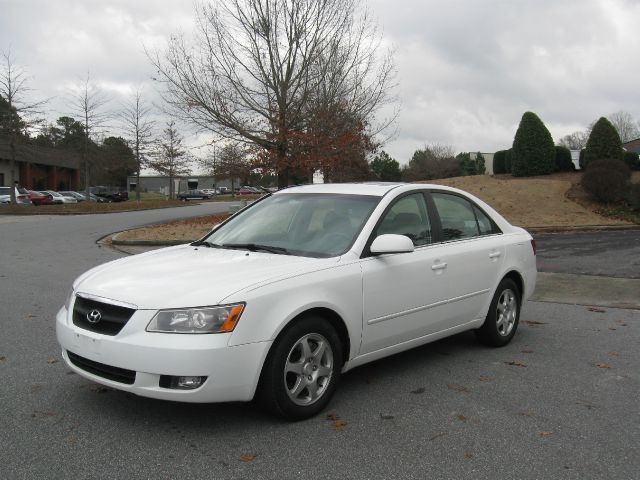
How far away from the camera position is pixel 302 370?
3.94 m

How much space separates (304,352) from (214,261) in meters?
0.92

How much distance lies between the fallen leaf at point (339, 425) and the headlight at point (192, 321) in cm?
96

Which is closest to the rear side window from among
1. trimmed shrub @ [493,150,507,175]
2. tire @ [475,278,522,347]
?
tire @ [475,278,522,347]

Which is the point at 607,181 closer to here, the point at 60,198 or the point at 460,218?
the point at 460,218

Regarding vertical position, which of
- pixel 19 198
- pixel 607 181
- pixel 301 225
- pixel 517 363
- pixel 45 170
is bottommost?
pixel 517 363

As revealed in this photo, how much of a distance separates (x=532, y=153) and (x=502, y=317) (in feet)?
75.3

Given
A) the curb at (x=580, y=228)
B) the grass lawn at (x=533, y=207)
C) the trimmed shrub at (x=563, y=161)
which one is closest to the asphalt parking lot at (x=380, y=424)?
the grass lawn at (x=533, y=207)

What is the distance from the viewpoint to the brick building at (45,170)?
57.3 meters

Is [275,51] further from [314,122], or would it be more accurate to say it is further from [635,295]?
[635,295]

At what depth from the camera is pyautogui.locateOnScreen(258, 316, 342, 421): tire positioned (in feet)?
12.3

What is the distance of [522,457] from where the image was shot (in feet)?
11.4

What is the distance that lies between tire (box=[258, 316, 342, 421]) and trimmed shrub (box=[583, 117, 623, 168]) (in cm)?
2398

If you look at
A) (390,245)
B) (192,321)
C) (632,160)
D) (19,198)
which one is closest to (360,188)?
(390,245)

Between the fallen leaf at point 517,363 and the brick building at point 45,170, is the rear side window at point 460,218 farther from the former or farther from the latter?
the brick building at point 45,170
